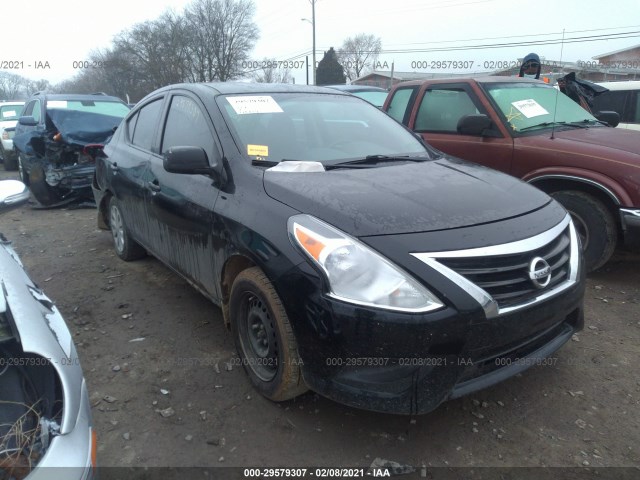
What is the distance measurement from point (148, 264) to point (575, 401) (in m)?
3.88

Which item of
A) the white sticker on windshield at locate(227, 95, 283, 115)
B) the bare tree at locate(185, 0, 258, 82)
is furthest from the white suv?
the bare tree at locate(185, 0, 258, 82)

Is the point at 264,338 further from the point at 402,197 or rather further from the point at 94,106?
the point at 94,106

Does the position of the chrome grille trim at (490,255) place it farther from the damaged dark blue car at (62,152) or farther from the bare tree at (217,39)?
the bare tree at (217,39)

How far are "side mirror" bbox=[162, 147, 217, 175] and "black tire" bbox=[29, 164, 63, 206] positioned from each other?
5.64 meters

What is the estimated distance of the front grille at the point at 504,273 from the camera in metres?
1.99

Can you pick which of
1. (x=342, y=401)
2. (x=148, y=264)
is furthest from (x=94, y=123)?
(x=342, y=401)

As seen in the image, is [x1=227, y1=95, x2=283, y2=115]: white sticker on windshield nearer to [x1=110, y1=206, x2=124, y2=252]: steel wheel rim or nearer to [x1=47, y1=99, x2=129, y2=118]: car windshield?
[x1=110, y1=206, x2=124, y2=252]: steel wheel rim

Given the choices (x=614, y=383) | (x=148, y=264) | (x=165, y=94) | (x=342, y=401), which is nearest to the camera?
(x=342, y=401)

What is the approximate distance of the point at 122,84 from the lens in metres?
48.3

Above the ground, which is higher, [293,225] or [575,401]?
[293,225]

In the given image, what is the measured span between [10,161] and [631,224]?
12.6 meters

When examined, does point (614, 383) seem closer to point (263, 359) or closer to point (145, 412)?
point (263, 359)

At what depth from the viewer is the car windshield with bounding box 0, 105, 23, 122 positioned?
12330 millimetres

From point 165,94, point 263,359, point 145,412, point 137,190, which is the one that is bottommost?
point 145,412
